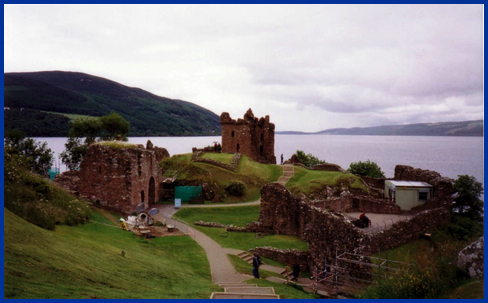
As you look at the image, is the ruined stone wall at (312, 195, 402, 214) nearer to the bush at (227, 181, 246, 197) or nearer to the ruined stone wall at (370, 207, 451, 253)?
the ruined stone wall at (370, 207, 451, 253)

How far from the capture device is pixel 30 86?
93500 mm

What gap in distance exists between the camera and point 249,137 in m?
62.5

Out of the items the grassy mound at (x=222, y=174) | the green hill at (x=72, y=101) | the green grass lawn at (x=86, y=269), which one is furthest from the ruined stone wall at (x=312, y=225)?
the green hill at (x=72, y=101)

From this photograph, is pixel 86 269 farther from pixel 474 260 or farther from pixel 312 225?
pixel 312 225

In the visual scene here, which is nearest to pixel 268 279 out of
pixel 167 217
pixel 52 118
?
pixel 167 217

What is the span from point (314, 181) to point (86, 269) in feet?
112

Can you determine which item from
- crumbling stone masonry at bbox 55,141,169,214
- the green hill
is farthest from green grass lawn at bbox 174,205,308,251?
the green hill

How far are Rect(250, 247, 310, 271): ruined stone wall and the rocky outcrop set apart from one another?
11.5m

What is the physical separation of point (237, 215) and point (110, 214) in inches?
461

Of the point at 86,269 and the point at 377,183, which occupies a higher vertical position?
the point at 86,269

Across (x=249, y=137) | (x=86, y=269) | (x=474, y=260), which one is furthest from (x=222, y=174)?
(x=474, y=260)

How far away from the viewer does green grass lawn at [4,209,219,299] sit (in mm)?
8727

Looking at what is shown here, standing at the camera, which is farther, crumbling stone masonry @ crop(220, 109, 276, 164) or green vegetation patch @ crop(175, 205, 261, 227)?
Result: crumbling stone masonry @ crop(220, 109, 276, 164)

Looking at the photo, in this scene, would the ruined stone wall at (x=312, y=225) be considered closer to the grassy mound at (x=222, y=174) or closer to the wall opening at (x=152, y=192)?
the grassy mound at (x=222, y=174)
